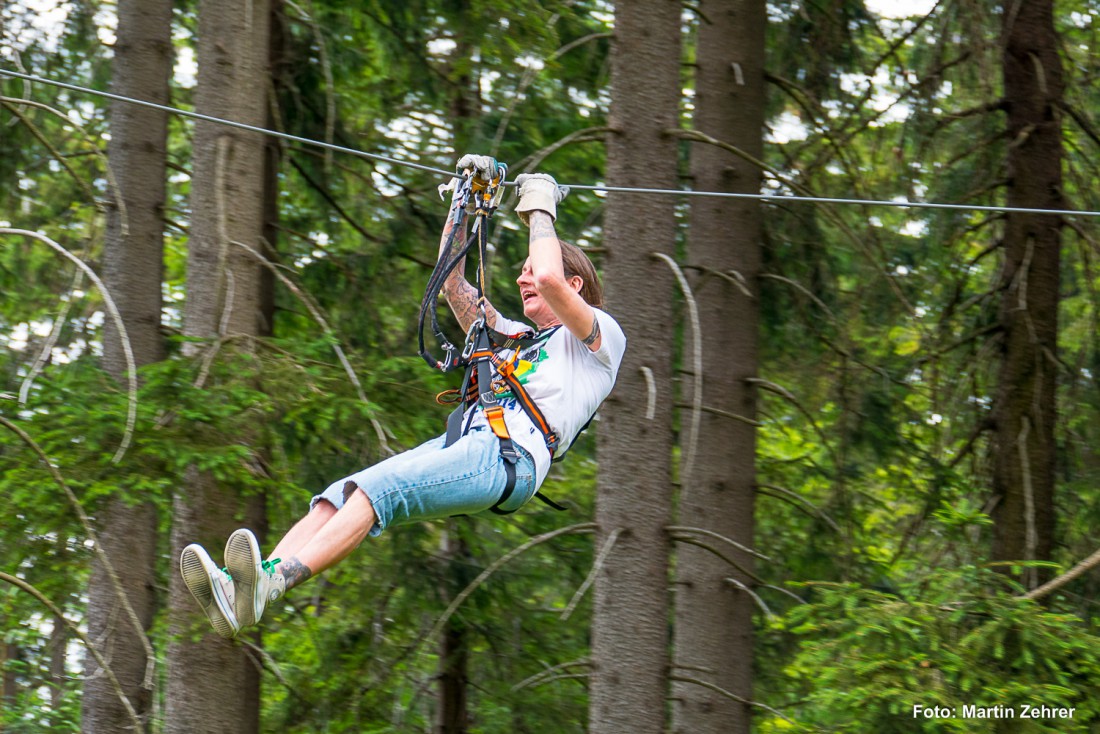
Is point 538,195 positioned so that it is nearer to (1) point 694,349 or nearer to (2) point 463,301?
(2) point 463,301

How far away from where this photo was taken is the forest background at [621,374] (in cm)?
571

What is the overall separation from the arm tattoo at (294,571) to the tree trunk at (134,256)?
386 centimetres

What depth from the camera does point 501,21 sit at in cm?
736

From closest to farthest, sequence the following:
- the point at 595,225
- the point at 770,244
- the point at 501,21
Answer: the point at 501,21 < the point at 770,244 < the point at 595,225

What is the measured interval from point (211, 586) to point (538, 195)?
5.81 feet

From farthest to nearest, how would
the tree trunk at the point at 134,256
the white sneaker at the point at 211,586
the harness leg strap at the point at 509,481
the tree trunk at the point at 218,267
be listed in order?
the tree trunk at the point at 134,256
the tree trunk at the point at 218,267
the harness leg strap at the point at 509,481
the white sneaker at the point at 211,586

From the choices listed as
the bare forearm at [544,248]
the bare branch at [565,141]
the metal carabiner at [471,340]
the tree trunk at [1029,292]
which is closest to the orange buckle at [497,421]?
the metal carabiner at [471,340]

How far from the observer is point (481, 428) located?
4.31 meters

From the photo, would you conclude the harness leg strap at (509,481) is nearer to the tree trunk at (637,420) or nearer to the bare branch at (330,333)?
the bare branch at (330,333)

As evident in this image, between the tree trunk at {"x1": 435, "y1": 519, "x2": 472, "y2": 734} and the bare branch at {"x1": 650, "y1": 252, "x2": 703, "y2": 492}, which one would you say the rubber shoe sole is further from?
the tree trunk at {"x1": 435, "y1": 519, "x2": 472, "y2": 734}

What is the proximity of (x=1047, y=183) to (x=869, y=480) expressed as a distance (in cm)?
352

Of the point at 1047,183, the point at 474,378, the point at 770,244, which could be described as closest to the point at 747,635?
the point at 770,244

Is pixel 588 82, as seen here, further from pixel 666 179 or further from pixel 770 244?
pixel 666 179

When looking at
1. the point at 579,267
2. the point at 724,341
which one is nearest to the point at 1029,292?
the point at 724,341
